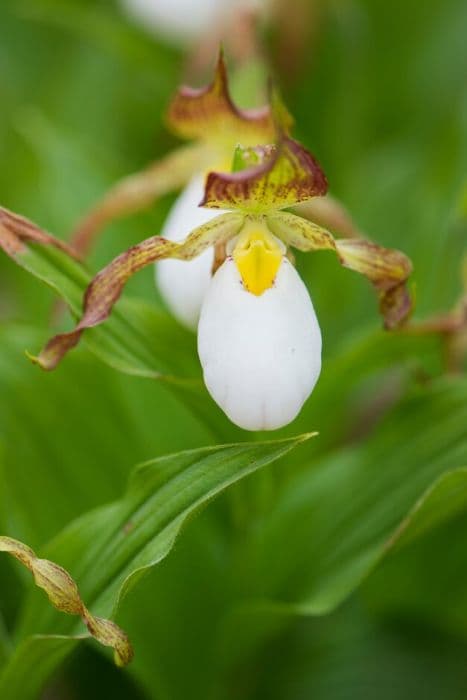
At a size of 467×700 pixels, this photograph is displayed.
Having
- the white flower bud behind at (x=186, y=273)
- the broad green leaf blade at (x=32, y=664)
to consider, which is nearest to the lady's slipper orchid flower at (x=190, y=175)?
the white flower bud behind at (x=186, y=273)

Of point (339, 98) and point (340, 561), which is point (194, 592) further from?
point (339, 98)

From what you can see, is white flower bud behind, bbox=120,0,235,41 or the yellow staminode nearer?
the yellow staminode

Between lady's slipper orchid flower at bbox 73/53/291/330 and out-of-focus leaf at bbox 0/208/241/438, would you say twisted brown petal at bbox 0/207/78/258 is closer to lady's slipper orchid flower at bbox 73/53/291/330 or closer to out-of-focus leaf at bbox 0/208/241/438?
out-of-focus leaf at bbox 0/208/241/438

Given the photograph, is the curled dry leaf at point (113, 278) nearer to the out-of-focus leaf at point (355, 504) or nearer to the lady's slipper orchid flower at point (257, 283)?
the lady's slipper orchid flower at point (257, 283)

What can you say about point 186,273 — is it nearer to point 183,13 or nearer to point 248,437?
point 248,437

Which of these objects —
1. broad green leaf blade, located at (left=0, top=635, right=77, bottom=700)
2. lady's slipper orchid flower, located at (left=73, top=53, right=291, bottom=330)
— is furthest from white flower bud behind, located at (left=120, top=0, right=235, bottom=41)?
broad green leaf blade, located at (left=0, top=635, right=77, bottom=700)

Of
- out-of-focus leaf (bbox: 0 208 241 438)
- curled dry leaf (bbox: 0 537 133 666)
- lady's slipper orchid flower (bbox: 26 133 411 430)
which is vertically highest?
lady's slipper orchid flower (bbox: 26 133 411 430)

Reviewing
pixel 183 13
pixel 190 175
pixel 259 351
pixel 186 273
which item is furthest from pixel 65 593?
pixel 183 13
